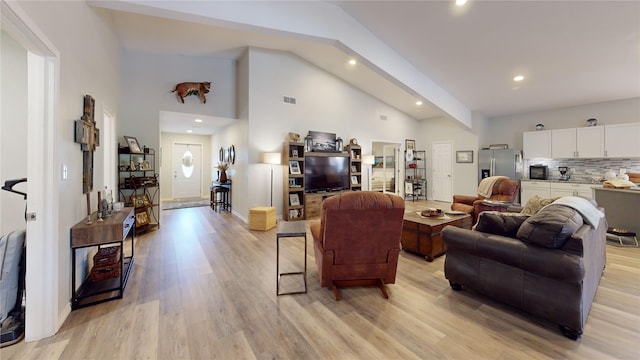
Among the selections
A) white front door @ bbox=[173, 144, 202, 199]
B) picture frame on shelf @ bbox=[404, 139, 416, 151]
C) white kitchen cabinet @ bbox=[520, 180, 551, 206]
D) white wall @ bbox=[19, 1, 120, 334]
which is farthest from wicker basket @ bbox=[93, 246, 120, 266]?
picture frame on shelf @ bbox=[404, 139, 416, 151]

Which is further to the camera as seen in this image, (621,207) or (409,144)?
(409,144)

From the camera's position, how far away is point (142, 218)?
15.2ft

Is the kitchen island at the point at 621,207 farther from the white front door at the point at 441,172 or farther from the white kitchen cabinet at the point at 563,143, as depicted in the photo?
the white front door at the point at 441,172

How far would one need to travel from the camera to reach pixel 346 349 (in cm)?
168

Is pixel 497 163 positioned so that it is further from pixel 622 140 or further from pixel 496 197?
pixel 496 197

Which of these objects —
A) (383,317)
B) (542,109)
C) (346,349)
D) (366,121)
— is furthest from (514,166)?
(346,349)

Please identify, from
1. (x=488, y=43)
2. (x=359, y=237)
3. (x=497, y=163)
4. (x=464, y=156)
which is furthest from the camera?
(x=464, y=156)

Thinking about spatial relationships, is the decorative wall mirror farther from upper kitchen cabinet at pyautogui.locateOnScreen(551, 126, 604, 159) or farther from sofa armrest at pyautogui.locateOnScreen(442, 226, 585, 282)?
upper kitchen cabinet at pyautogui.locateOnScreen(551, 126, 604, 159)

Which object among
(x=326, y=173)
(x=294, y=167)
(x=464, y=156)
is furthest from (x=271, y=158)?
(x=464, y=156)

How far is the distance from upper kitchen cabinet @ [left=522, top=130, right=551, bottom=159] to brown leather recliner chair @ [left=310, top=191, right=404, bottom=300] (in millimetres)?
6411

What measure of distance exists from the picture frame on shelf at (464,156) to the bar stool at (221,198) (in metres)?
7.05

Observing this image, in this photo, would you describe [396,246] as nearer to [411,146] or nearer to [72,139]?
[72,139]

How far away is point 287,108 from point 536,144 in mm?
6420

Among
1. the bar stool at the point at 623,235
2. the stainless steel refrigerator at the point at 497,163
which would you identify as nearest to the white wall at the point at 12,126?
the bar stool at the point at 623,235
